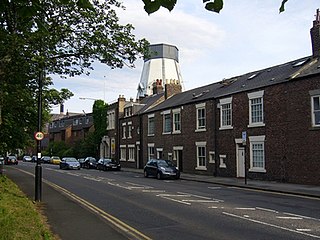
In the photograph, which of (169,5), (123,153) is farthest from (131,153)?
(169,5)

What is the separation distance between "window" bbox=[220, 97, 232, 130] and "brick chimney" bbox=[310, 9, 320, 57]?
6881 millimetres

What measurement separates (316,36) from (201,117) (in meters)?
11.8

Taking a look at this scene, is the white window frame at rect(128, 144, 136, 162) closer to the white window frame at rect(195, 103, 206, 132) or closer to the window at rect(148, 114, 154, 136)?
the window at rect(148, 114, 154, 136)

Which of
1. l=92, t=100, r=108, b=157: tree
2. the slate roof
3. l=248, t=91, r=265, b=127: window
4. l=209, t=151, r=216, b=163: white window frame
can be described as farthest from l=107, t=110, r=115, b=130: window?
l=248, t=91, r=265, b=127: window

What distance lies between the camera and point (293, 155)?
2372 cm

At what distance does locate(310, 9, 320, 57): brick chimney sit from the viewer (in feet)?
83.4

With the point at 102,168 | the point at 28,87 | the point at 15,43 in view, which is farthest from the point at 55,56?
the point at 102,168

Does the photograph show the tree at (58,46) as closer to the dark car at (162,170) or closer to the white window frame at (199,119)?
the dark car at (162,170)

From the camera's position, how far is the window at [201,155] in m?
33.3

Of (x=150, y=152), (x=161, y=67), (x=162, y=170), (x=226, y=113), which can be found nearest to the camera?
(x=162, y=170)

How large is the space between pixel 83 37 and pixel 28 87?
4.93 meters

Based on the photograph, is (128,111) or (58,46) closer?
(58,46)

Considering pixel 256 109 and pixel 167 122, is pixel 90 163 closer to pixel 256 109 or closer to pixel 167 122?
pixel 167 122

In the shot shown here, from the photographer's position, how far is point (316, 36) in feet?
83.9
